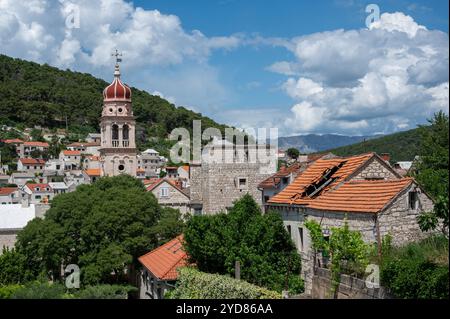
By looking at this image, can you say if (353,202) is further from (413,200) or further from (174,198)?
(174,198)

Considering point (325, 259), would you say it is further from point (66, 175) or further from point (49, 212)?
point (66, 175)

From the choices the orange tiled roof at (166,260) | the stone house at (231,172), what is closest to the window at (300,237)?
the orange tiled roof at (166,260)

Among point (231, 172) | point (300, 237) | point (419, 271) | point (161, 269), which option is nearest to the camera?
point (419, 271)

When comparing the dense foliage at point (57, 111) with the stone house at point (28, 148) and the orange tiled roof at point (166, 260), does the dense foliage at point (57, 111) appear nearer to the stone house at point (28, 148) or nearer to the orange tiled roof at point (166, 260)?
the stone house at point (28, 148)

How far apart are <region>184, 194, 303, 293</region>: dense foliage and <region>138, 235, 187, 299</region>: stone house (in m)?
1.51

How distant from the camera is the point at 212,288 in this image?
70.2ft

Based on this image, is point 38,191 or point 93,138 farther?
point 93,138

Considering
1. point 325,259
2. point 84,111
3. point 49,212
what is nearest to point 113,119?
point 49,212

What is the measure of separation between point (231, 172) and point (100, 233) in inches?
378

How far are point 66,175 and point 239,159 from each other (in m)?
110

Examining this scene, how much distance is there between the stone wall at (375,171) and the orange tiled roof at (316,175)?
29cm

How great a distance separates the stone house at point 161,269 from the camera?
26.3 meters

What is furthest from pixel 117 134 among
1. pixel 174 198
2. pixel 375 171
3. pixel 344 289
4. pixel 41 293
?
pixel 41 293

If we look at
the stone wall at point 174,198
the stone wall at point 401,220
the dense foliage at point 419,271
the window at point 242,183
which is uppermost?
the window at point 242,183
